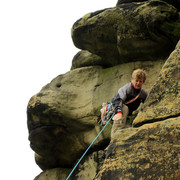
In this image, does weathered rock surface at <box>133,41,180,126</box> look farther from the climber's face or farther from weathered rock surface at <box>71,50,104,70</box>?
weathered rock surface at <box>71,50,104,70</box>

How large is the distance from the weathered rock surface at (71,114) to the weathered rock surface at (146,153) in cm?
456

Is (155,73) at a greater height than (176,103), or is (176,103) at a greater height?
(176,103)

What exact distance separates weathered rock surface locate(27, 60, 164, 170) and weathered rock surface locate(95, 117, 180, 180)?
4.56 m

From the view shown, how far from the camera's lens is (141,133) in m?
4.27

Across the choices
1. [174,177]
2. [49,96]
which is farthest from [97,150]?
[174,177]

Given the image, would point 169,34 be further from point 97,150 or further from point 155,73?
point 97,150

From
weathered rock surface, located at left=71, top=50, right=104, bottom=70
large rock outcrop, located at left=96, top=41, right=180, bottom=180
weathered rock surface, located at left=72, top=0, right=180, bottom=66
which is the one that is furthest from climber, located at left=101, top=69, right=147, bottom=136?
weathered rock surface, located at left=71, top=50, right=104, bottom=70

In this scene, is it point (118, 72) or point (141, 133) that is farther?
point (118, 72)

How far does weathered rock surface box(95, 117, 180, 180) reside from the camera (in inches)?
150

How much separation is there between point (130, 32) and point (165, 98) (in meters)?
4.96

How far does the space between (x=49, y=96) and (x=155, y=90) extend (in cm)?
536

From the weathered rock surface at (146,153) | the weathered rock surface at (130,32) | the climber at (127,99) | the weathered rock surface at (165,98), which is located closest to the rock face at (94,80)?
the weathered rock surface at (130,32)

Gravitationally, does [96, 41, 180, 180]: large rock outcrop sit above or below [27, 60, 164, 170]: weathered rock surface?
above

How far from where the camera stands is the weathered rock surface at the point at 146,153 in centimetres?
381
